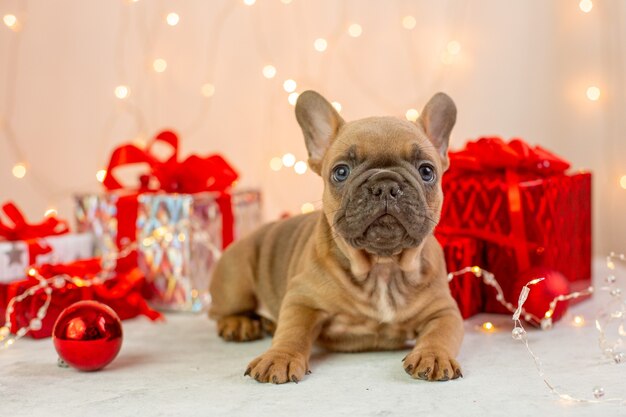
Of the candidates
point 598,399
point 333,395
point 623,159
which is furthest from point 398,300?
point 623,159

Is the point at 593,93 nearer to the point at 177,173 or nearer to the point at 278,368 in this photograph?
the point at 177,173

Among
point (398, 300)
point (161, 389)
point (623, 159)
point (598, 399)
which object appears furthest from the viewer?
point (623, 159)

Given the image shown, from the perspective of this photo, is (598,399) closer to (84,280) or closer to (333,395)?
(333,395)

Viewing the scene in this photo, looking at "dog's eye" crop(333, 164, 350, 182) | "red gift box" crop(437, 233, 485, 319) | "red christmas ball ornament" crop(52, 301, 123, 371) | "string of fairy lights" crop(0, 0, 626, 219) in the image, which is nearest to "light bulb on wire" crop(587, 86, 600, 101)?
"string of fairy lights" crop(0, 0, 626, 219)

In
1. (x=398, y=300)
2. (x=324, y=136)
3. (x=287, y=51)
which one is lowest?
(x=398, y=300)

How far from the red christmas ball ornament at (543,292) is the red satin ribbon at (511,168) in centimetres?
9

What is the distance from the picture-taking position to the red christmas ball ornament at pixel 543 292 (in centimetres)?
248

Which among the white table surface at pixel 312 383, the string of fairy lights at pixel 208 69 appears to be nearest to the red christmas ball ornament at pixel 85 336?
the white table surface at pixel 312 383

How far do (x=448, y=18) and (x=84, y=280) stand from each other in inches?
87.9

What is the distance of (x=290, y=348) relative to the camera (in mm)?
2043

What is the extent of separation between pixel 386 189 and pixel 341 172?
0.20 meters

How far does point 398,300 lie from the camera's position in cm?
219

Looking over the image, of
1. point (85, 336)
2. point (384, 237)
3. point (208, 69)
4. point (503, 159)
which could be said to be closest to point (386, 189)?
point (384, 237)

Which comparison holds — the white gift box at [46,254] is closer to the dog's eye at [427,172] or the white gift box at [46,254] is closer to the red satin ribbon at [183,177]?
the red satin ribbon at [183,177]
